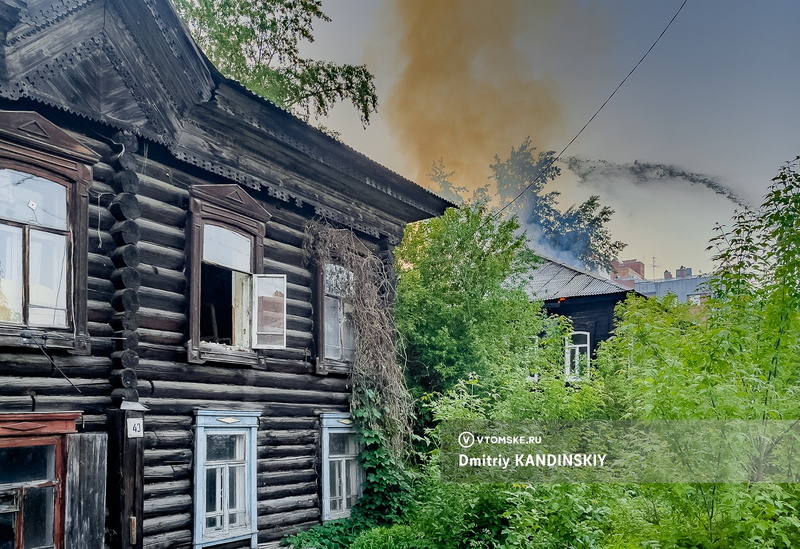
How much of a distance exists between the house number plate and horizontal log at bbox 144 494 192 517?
111cm

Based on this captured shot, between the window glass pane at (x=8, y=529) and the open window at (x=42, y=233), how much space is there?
1.59 metres

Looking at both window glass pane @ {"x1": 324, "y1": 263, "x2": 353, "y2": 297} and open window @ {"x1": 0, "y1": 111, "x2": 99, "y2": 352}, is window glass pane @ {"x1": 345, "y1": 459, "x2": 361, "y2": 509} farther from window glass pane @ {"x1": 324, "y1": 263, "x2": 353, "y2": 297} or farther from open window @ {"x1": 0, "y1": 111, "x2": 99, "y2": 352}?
open window @ {"x1": 0, "y1": 111, "x2": 99, "y2": 352}

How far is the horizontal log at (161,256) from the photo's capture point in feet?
28.7

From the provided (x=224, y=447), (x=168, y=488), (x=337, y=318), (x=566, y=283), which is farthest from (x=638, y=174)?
(x=168, y=488)

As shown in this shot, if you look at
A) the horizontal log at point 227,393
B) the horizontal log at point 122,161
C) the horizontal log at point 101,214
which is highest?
the horizontal log at point 122,161

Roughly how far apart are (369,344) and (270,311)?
2.68 m

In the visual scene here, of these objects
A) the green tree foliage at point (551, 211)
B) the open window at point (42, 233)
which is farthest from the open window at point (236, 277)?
the green tree foliage at point (551, 211)

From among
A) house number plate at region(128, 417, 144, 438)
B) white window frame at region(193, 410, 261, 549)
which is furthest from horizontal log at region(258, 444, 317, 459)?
house number plate at region(128, 417, 144, 438)

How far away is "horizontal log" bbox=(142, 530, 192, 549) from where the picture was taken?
8289 millimetres

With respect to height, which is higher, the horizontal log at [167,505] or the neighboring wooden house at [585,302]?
the neighboring wooden house at [585,302]

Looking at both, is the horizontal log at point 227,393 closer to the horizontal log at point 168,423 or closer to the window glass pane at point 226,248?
the horizontal log at point 168,423

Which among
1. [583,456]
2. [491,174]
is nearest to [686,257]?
[491,174]

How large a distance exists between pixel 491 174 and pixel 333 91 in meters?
15.4

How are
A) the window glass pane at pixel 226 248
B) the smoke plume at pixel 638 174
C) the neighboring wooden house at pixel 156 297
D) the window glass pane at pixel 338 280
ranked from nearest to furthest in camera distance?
the neighboring wooden house at pixel 156 297, the window glass pane at pixel 226 248, the window glass pane at pixel 338 280, the smoke plume at pixel 638 174
